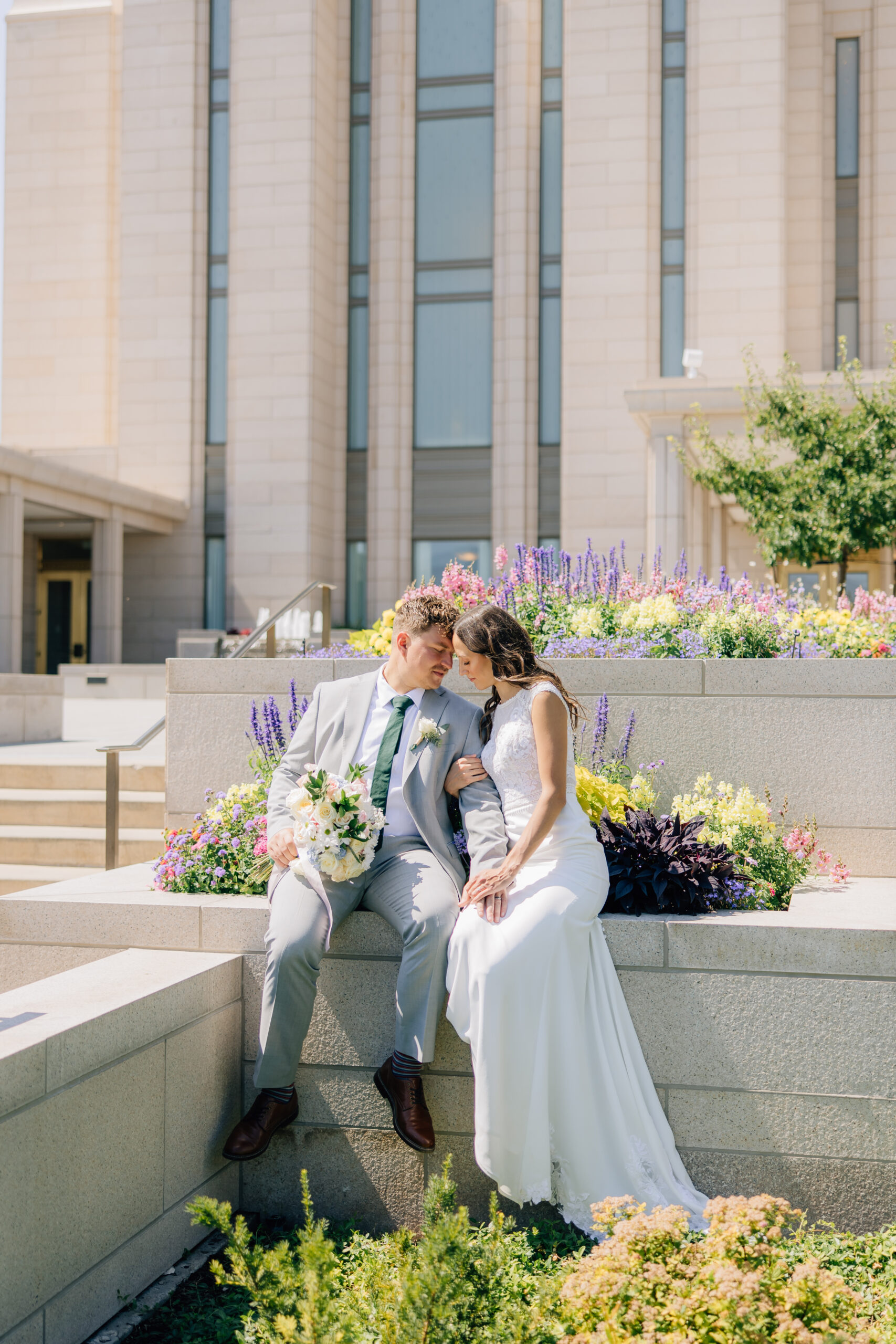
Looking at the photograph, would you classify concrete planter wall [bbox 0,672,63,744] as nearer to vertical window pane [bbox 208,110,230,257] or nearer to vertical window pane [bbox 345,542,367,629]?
vertical window pane [bbox 345,542,367,629]

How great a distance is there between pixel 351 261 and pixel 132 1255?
950 inches

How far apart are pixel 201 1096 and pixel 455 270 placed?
2284 cm

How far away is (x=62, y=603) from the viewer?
91.0ft

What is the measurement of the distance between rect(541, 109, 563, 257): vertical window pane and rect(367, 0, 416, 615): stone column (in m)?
2.89

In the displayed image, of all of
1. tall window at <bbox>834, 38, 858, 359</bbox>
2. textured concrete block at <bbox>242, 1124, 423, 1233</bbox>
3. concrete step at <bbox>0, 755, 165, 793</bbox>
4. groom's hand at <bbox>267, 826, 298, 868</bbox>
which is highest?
tall window at <bbox>834, 38, 858, 359</bbox>

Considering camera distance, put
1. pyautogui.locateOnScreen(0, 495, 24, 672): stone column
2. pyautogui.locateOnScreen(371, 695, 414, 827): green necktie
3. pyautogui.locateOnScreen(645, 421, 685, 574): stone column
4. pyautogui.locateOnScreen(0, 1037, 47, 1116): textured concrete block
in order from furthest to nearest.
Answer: pyautogui.locateOnScreen(0, 495, 24, 672): stone column → pyautogui.locateOnScreen(645, 421, 685, 574): stone column → pyautogui.locateOnScreen(371, 695, 414, 827): green necktie → pyautogui.locateOnScreen(0, 1037, 47, 1116): textured concrete block

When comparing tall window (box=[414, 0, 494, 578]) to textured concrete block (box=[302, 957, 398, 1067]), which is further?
tall window (box=[414, 0, 494, 578])

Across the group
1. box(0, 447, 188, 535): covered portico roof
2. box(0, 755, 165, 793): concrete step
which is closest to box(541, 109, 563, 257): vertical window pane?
box(0, 447, 188, 535): covered portico roof

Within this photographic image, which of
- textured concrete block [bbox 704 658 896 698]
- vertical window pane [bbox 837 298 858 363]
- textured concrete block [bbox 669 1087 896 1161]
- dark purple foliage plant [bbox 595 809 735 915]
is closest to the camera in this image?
textured concrete block [bbox 669 1087 896 1161]

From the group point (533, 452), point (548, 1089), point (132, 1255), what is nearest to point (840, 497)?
point (533, 452)

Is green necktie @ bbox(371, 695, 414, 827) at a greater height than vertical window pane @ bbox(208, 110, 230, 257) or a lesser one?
lesser

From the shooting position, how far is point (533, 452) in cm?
2434

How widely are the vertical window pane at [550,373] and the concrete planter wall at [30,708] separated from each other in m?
14.0

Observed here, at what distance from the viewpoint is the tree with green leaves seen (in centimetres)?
1452
